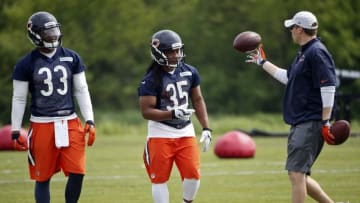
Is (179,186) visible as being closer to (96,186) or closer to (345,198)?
(96,186)

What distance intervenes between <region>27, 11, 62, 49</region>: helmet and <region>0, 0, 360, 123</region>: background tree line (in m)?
33.4

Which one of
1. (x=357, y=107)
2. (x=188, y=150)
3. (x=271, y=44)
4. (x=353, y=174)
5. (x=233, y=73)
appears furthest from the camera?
(x=233, y=73)

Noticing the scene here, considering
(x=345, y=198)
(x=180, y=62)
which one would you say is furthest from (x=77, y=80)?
(x=345, y=198)

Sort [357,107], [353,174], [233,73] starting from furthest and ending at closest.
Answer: [233,73] < [357,107] < [353,174]

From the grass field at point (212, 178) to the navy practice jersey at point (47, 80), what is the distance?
2878mm

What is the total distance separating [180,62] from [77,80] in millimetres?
1074

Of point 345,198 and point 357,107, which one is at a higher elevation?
point 345,198

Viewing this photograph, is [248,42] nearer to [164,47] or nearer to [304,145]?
[164,47]

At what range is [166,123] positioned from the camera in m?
9.86

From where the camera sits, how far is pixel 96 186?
14.4 meters

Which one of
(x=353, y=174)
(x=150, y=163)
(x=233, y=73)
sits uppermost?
(x=150, y=163)

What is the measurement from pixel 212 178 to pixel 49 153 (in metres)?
5.80

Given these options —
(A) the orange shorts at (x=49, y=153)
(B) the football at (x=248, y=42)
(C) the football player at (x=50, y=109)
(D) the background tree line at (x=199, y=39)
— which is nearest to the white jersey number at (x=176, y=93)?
(C) the football player at (x=50, y=109)

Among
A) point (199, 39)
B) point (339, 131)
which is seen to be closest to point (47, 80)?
point (339, 131)
